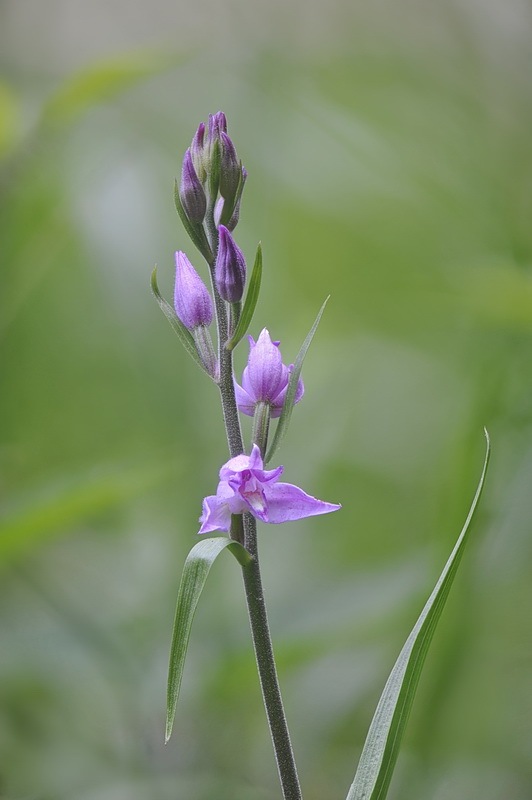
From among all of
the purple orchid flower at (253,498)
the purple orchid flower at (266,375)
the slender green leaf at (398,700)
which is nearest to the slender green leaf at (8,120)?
the purple orchid flower at (266,375)

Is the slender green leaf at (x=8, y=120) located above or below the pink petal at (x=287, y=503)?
above

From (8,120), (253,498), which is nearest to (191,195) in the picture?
(253,498)

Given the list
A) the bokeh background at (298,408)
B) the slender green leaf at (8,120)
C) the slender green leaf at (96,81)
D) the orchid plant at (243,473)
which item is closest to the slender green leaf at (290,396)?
the orchid plant at (243,473)

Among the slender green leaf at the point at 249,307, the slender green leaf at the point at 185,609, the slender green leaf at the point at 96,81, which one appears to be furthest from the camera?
the slender green leaf at the point at 96,81

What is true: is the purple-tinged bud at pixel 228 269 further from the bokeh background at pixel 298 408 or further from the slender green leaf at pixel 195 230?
the bokeh background at pixel 298 408

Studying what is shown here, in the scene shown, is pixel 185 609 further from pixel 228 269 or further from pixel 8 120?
pixel 8 120

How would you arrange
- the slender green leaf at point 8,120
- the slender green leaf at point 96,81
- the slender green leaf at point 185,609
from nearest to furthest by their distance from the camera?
the slender green leaf at point 185,609 < the slender green leaf at point 96,81 < the slender green leaf at point 8,120

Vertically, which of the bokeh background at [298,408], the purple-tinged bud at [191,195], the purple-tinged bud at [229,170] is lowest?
the bokeh background at [298,408]

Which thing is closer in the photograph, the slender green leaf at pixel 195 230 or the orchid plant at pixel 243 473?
the orchid plant at pixel 243 473
